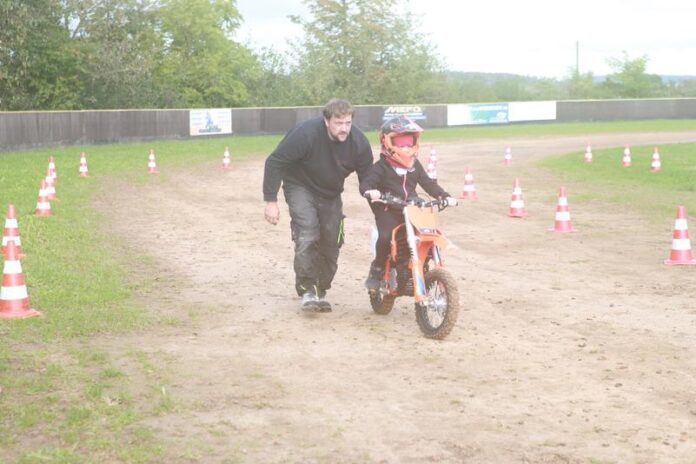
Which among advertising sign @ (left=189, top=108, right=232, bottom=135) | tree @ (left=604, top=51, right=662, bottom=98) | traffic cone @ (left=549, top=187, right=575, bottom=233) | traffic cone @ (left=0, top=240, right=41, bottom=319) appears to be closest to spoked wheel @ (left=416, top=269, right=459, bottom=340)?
traffic cone @ (left=0, top=240, right=41, bottom=319)

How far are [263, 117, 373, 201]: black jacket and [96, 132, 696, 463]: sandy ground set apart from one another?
1082 mm

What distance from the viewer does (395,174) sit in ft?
28.7

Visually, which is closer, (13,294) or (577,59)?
(13,294)

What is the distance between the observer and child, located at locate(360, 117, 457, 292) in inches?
338

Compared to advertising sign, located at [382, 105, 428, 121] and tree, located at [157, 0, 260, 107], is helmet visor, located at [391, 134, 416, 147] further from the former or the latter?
tree, located at [157, 0, 260, 107]

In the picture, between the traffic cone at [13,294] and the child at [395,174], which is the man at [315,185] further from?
the traffic cone at [13,294]

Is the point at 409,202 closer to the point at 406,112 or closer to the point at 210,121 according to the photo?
the point at 210,121

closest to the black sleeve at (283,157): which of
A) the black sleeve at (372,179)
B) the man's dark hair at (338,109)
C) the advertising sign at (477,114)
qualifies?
the man's dark hair at (338,109)

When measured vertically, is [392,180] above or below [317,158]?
below

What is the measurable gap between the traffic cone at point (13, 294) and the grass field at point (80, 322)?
7.2 inches

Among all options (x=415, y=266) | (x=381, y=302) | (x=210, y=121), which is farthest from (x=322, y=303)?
(x=210, y=121)

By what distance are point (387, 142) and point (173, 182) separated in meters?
16.6

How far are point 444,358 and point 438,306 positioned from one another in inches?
29.8

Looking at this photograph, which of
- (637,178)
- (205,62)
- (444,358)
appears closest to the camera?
(444,358)
